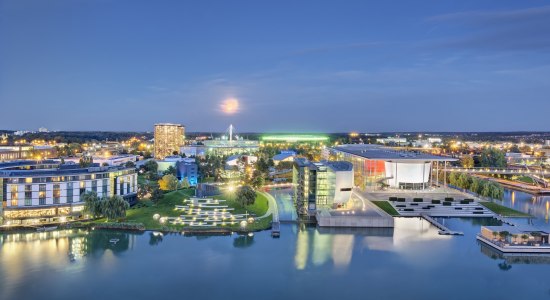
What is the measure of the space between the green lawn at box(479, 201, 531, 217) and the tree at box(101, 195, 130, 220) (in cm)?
1846

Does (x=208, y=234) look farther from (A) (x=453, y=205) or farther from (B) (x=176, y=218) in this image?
(A) (x=453, y=205)

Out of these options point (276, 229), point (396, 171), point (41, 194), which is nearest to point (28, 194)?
point (41, 194)

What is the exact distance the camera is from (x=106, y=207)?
62.4 ft

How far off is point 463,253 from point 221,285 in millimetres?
9046

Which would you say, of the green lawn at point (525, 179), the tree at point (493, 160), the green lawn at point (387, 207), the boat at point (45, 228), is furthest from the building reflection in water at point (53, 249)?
the tree at point (493, 160)

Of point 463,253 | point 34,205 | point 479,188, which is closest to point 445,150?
point 479,188

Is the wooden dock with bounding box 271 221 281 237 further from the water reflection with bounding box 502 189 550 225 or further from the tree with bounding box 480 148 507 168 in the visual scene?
the tree with bounding box 480 148 507 168

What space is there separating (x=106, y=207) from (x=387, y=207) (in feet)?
45.3

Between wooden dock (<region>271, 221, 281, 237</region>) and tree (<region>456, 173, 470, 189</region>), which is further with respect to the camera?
tree (<region>456, 173, 470, 189</region>)

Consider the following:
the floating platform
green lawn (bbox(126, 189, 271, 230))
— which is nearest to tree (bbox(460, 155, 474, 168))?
green lawn (bbox(126, 189, 271, 230))

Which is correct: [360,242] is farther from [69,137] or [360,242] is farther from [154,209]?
[69,137]

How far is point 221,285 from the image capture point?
13.0m

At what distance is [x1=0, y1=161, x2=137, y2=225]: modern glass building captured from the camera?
62.2ft

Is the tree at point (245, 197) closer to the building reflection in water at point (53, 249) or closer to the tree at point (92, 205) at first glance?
the building reflection in water at point (53, 249)
